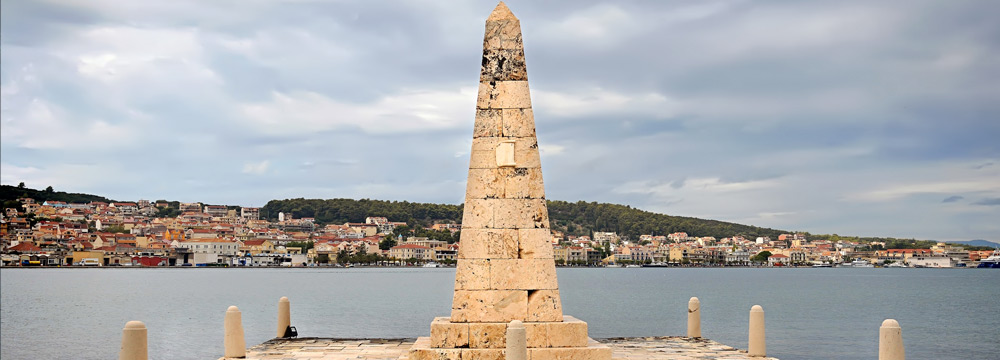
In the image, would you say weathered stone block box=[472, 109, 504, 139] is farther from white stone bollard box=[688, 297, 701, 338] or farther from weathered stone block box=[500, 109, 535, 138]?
white stone bollard box=[688, 297, 701, 338]


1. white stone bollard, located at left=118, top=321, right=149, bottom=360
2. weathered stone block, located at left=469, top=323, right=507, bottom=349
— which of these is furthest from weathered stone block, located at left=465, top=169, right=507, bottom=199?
white stone bollard, located at left=118, top=321, right=149, bottom=360

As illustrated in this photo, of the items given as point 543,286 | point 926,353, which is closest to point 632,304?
point 926,353

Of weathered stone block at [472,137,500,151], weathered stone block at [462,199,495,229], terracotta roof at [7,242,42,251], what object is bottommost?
terracotta roof at [7,242,42,251]

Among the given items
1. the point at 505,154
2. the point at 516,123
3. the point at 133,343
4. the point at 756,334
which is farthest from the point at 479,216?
the point at 756,334

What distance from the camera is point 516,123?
12297mm

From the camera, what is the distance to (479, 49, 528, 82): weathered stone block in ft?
40.7

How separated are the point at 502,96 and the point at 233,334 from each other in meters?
6.10

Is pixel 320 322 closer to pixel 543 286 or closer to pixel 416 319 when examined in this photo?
pixel 416 319

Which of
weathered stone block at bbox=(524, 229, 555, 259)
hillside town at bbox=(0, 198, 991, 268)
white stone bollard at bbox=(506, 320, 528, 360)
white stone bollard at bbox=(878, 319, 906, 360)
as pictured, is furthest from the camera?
hillside town at bbox=(0, 198, 991, 268)

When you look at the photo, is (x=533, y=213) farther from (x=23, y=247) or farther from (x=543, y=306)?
(x=23, y=247)

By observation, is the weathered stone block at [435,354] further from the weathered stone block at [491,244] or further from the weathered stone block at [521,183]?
the weathered stone block at [521,183]

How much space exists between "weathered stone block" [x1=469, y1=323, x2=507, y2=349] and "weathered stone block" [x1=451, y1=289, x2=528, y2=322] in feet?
0.36

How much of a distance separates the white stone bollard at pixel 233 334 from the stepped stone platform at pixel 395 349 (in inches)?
12.0

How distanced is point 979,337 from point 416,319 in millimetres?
24565
